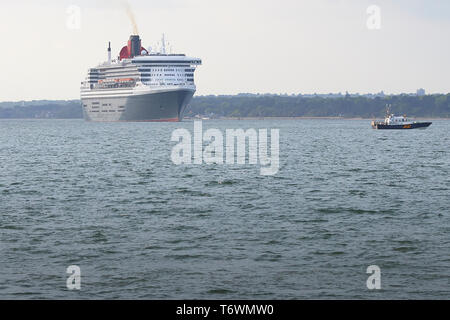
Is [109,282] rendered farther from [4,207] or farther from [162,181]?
[162,181]

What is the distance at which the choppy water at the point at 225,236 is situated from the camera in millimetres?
17734

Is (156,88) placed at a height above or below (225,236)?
above

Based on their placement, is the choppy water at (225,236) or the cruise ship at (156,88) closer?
the choppy water at (225,236)

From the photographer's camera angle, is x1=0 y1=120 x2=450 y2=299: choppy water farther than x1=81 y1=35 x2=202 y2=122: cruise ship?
No

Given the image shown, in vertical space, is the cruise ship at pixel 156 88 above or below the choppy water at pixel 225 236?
above

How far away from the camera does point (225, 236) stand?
2381cm

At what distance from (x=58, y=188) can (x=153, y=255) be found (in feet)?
64.1

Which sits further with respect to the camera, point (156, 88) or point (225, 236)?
point (156, 88)

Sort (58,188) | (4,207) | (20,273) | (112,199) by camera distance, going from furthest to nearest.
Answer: (58,188) → (112,199) → (4,207) → (20,273)

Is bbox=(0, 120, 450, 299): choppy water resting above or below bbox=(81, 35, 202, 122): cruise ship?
below

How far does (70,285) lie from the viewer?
17.7m

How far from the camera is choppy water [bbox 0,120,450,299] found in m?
17.7

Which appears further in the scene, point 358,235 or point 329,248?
point 358,235

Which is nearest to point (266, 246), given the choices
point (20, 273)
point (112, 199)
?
point (20, 273)
